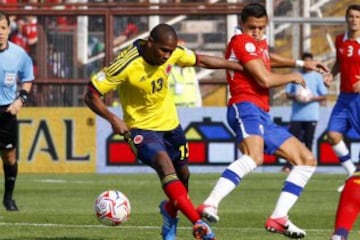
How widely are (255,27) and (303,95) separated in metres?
11.5

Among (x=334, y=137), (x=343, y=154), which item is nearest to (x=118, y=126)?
(x=334, y=137)

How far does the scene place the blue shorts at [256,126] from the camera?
11.8 meters

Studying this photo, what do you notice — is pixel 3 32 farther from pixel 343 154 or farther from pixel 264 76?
pixel 343 154

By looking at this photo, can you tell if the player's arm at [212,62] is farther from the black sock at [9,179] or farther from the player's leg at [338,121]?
the player's leg at [338,121]

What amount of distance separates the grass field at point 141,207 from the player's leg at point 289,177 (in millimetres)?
703

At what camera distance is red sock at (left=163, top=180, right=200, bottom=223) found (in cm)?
1073

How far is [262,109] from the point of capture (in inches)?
475

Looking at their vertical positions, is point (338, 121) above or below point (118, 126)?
below

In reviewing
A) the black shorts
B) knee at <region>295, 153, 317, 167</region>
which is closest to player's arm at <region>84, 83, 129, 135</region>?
knee at <region>295, 153, 317, 167</region>

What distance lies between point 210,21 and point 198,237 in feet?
49.2

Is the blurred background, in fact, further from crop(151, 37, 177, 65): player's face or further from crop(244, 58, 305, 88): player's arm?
crop(151, 37, 177, 65): player's face

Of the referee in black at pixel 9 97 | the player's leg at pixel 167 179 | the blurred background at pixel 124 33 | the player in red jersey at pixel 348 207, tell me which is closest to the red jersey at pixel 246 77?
the player's leg at pixel 167 179

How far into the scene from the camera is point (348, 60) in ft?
53.3

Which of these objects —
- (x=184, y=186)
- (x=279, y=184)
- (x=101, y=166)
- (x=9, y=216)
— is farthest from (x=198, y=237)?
(x=101, y=166)
